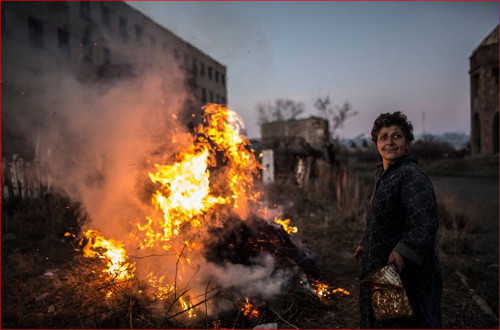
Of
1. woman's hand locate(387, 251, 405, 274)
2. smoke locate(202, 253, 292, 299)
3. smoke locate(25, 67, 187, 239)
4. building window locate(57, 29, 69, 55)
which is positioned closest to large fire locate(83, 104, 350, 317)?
smoke locate(202, 253, 292, 299)

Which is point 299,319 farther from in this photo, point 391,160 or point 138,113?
point 138,113

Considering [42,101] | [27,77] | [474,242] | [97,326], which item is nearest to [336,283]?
[97,326]

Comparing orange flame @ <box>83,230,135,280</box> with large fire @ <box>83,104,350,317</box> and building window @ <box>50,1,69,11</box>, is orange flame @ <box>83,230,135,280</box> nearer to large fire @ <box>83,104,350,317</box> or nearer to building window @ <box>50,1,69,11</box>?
large fire @ <box>83,104,350,317</box>

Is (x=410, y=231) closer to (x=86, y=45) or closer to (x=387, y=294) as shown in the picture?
(x=387, y=294)

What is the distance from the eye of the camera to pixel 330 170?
514 inches

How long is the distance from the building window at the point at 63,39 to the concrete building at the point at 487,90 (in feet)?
107

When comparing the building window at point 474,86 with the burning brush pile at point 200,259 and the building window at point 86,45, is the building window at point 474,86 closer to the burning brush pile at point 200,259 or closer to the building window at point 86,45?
the building window at point 86,45

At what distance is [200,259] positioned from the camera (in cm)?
387

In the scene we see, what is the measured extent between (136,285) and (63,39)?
65.7ft

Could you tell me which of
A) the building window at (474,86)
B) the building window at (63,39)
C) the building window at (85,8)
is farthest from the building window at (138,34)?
the building window at (474,86)

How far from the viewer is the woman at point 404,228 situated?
6.30ft

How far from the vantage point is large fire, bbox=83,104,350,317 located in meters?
3.76

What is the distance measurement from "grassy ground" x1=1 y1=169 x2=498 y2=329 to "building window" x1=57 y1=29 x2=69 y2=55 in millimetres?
13504

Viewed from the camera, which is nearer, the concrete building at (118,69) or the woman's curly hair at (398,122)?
the woman's curly hair at (398,122)
